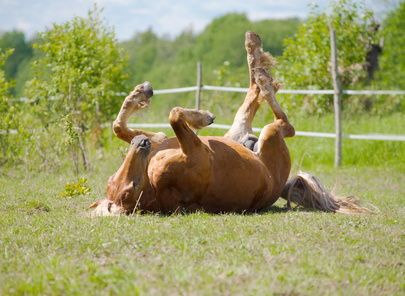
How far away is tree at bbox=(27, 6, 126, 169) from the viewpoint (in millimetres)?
10234

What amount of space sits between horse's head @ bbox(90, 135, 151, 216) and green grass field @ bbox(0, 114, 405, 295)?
172 mm

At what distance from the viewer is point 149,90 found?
5.88m

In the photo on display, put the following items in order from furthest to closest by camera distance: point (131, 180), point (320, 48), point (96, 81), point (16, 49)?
point (16, 49), point (320, 48), point (96, 81), point (131, 180)

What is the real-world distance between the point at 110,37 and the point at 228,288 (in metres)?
11.4

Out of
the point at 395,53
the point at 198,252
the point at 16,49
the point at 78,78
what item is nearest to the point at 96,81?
the point at 78,78

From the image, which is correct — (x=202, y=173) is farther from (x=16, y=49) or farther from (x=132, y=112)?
(x=16, y=49)

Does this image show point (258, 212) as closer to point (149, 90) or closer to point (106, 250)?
point (149, 90)

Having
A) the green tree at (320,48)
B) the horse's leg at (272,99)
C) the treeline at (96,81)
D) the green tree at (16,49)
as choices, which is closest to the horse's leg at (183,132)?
the horse's leg at (272,99)

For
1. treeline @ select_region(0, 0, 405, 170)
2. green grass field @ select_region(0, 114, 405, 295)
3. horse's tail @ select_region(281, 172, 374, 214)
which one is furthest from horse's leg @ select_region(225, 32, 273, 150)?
treeline @ select_region(0, 0, 405, 170)

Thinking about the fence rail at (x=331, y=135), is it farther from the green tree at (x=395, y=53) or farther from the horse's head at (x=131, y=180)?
the green tree at (x=395, y=53)

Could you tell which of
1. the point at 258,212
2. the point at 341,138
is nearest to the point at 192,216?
the point at 258,212

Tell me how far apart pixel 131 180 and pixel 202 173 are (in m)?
0.60

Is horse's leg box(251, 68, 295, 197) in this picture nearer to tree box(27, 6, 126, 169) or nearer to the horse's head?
the horse's head

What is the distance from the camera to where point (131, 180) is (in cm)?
492
